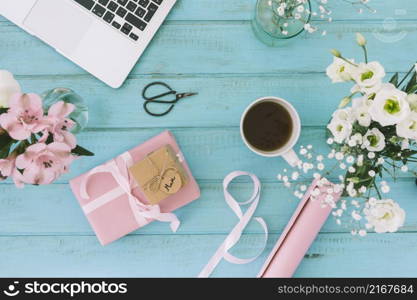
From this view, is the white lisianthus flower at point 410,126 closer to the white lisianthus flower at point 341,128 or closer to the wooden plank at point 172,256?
the white lisianthus flower at point 341,128

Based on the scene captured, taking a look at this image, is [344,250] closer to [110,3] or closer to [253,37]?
[253,37]

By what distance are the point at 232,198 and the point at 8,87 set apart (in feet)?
1.50

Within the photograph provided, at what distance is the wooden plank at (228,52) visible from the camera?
0.80 metres

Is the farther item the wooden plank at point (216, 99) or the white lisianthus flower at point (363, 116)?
the wooden plank at point (216, 99)

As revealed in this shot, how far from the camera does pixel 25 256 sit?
829 millimetres

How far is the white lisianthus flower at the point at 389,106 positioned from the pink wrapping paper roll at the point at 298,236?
0.91 feet

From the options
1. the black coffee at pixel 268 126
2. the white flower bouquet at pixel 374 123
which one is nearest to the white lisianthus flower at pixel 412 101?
the white flower bouquet at pixel 374 123

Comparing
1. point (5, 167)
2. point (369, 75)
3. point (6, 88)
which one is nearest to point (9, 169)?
point (5, 167)

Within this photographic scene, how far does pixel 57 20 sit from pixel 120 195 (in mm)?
367

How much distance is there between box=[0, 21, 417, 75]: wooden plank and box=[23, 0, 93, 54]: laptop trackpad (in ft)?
0.12

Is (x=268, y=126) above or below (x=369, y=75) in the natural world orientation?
below

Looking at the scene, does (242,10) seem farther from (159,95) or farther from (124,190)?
(124,190)

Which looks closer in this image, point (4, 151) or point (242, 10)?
point (4, 151)

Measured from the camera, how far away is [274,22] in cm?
79
